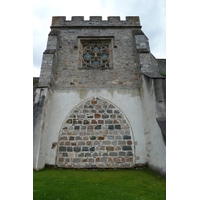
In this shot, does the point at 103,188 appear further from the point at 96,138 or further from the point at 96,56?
the point at 96,56

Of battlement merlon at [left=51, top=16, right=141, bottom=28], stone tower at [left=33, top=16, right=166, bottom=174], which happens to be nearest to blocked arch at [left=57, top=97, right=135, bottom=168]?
stone tower at [left=33, top=16, right=166, bottom=174]

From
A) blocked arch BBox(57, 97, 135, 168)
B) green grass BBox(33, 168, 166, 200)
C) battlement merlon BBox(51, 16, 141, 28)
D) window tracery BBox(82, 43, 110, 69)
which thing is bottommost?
green grass BBox(33, 168, 166, 200)

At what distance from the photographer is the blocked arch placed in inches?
259

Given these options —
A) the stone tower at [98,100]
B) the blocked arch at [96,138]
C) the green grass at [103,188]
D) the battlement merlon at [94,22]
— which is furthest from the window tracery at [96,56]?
the green grass at [103,188]

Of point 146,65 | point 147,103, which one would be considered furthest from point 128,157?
point 146,65

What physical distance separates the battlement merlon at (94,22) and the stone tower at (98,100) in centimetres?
6

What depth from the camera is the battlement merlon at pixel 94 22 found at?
31.2 feet

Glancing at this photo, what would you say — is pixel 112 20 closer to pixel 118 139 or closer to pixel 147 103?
pixel 147 103

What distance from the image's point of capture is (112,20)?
969cm

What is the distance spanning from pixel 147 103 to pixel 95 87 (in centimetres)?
252

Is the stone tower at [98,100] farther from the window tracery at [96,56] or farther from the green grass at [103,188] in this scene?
the green grass at [103,188]

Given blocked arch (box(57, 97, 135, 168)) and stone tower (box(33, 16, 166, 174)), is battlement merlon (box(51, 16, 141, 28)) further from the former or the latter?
blocked arch (box(57, 97, 135, 168))

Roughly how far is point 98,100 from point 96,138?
1705 mm

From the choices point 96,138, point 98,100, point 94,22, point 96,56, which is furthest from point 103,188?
point 94,22
